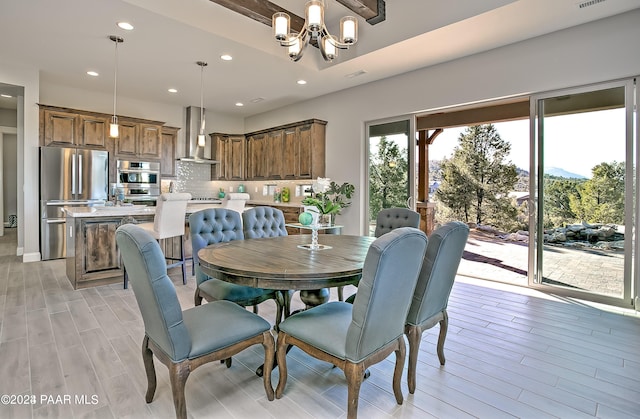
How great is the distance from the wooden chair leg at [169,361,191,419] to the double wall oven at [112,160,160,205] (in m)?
5.68

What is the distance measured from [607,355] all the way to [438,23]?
340 cm

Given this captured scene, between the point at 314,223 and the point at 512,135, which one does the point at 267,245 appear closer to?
the point at 314,223

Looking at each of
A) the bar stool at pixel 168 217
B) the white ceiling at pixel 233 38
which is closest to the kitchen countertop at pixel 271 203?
the white ceiling at pixel 233 38

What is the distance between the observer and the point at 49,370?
2131mm

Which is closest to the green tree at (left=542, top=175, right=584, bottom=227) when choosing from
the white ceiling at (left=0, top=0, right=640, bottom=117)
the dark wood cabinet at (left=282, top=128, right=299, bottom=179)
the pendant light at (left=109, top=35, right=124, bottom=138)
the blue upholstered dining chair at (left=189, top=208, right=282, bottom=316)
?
the white ceiling at (left=0, top=0, right=640, bottom=117)

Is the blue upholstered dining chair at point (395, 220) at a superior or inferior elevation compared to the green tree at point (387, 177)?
inferior

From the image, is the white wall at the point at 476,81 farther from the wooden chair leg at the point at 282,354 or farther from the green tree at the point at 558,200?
the wooden chair leg at the point at 282,354

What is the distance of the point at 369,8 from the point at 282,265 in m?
3.21

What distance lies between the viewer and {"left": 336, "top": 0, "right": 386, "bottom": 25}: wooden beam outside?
3471mm

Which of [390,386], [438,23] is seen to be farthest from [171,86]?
[390,386]

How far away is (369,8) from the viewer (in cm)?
363

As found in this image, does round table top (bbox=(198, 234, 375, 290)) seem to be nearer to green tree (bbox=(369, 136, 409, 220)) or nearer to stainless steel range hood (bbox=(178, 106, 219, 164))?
green tree (bbox=(369, 136, 409, 220))

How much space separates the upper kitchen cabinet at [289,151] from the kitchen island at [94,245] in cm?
293

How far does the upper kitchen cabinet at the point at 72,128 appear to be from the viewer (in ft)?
17.9
